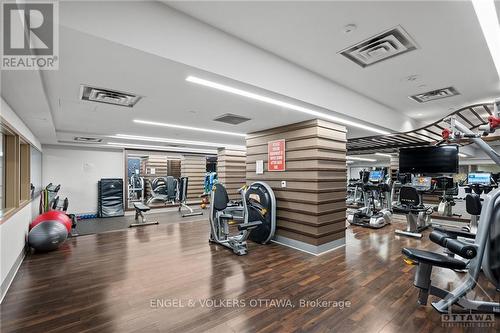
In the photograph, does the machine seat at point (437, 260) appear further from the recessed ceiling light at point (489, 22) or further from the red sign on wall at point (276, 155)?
the red sign on wall at point (276, 155)

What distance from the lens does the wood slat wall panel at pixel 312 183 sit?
14.2 ft

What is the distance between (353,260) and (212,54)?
3790 millimetres

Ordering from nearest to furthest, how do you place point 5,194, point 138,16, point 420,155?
point 138,16 → point 5,194 → point 420,155

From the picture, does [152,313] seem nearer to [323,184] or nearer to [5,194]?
[5,194]

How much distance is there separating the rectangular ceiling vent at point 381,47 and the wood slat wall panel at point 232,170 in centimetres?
583

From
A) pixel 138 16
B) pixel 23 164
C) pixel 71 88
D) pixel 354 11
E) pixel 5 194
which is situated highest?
pixel 354 11

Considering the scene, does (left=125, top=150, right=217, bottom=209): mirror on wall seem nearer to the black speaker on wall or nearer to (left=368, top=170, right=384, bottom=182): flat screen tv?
the black speaker on wall

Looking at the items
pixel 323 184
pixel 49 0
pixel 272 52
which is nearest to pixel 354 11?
pixel 272 52

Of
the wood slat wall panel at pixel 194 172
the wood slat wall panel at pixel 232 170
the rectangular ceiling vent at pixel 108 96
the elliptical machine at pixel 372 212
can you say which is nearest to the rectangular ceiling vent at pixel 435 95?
the elliptical machine at pixel 372 212

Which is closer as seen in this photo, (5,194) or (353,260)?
(5,194)

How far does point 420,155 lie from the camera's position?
7180 millimetres

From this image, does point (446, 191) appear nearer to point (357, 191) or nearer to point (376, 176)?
point (376, 176)

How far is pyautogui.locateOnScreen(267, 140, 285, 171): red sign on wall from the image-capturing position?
4949 millimetres

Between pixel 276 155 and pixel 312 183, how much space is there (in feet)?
3.59
